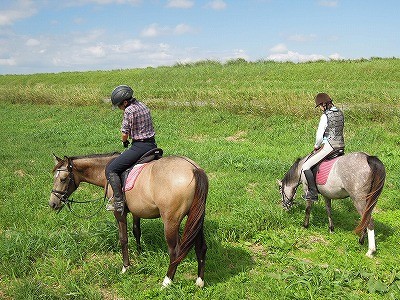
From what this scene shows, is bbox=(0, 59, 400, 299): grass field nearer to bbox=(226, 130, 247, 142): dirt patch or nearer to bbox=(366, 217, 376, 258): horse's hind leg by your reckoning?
bbox=(226, 130, 247, 142): dirt patch

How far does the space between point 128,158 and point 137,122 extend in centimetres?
63

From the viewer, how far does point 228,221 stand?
24.6 feet

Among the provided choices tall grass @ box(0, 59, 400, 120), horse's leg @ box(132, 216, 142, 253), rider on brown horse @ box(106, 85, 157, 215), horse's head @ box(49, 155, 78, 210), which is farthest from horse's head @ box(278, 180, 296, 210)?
tall grass @ box(0, 59, 400, 120)

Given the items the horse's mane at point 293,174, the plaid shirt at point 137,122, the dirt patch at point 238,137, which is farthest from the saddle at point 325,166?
the dirt patch at point 238,137

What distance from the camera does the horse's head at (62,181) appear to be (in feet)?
21.2

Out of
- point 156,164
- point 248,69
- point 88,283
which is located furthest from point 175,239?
point 248,69

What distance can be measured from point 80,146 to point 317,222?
12.3 m

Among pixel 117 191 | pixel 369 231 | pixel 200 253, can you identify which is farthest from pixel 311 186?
pixel 117 191

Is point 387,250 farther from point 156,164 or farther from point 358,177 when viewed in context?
point 156,164

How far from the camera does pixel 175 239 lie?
538cm

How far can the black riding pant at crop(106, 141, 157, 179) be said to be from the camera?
594 centimetres

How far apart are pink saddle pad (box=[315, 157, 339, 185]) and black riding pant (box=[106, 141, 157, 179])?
3784mm

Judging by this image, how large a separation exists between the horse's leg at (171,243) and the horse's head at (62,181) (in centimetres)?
230

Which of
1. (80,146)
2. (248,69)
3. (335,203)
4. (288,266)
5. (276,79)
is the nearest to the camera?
(288,266)
